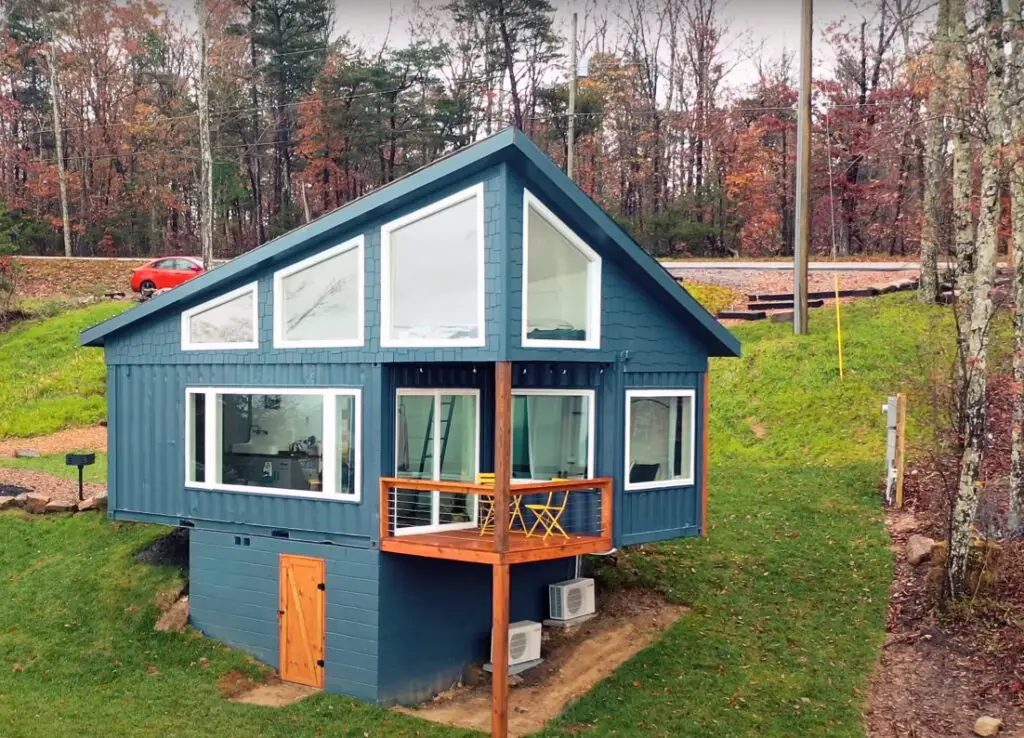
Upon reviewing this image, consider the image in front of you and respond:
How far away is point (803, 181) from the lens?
77.2 feet

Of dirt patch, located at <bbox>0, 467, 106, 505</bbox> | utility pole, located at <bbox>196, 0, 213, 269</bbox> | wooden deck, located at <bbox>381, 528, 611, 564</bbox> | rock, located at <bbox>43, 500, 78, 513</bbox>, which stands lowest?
rock, located at <bbox>43, 500, 78, 513</bbox>

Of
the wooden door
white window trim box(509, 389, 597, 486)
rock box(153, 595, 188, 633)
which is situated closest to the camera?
the wooden door

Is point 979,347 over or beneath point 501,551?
over

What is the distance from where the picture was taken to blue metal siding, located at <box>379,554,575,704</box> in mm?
11899

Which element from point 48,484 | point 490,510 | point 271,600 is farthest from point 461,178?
point 48,484

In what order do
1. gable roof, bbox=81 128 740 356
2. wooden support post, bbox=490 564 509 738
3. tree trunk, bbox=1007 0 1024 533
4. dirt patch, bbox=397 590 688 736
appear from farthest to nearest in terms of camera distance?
tree trunk, bbox=1007 0 1024 533, dirt patch, bbox=397 590 688 736, gable roof, bbox=81 128 740 356, wooden support post, bbox=490 564 509 738

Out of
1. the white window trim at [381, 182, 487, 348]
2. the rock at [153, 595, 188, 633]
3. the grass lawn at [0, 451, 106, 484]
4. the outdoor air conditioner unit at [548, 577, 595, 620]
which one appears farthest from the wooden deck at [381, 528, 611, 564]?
the grass lawn at [0, 451, 106, 484]

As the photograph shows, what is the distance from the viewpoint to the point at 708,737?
11.1m

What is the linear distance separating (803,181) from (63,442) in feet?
61.3

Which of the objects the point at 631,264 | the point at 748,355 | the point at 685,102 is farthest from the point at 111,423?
the point at 685,102

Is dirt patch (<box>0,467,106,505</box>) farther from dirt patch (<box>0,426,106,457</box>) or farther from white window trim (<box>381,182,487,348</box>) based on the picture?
white window trim (<box>381,182,487,348</box>)

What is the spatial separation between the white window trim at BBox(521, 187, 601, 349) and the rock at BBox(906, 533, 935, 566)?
6699 mm

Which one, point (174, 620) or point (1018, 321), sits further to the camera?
point (1018, 321)

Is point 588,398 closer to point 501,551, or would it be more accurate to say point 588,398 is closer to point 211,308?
point 501,551
